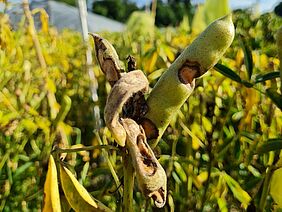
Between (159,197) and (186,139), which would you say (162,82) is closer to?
(159,197)

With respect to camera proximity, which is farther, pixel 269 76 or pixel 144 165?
pixel 269 76

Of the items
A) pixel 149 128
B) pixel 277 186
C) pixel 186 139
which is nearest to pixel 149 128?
pixel 149 128

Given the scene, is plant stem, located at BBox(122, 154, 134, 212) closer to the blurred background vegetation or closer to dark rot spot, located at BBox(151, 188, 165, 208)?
dark rot spot, located at BBox(151, 188, 165, 208)

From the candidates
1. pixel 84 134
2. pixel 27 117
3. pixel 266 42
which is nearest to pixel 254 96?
pixel 27 117

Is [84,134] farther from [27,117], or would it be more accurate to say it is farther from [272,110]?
[272,110]

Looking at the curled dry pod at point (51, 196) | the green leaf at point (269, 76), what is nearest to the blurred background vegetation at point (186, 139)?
the green leaf at point (269, 76)

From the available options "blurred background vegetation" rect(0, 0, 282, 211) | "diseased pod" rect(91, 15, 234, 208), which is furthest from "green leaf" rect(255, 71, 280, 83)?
"diseased pod" rect(91, 15, 234, 208)
